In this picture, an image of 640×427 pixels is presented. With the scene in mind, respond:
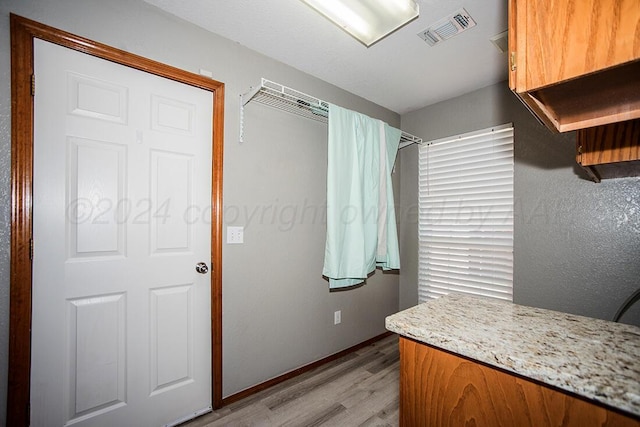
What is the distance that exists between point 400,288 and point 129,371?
2456 millimetres

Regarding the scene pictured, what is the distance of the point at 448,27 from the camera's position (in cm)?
164

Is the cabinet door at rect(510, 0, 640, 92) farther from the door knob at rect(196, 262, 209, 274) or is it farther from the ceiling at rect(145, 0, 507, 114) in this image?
the door knob at rect(196, 262, 209, 274)

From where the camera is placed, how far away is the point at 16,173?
3.86 feet

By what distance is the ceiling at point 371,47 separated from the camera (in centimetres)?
150

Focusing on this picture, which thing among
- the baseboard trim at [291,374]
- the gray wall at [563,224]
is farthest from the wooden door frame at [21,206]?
the gray wall at [563,224]

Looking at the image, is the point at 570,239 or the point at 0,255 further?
the point at 570,239

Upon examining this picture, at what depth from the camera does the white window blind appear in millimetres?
2283

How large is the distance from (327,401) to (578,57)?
209 cm

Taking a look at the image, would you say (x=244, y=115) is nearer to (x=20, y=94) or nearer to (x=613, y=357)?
(x=20, y=94)

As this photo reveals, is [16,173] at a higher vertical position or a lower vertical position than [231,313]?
Answer: higher

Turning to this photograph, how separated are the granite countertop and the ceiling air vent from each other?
1586 mm

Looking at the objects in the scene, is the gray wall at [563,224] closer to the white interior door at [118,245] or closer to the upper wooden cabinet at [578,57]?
the upper wooden cabinet at [578,57]

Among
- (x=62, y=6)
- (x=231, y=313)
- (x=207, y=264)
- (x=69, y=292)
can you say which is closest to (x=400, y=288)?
(x=231, y=313)

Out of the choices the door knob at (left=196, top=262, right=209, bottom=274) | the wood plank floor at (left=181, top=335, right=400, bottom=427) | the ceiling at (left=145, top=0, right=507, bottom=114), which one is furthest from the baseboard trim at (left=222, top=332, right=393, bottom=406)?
the ceiling at (left=145, top=0, right=507, bottom=114)
